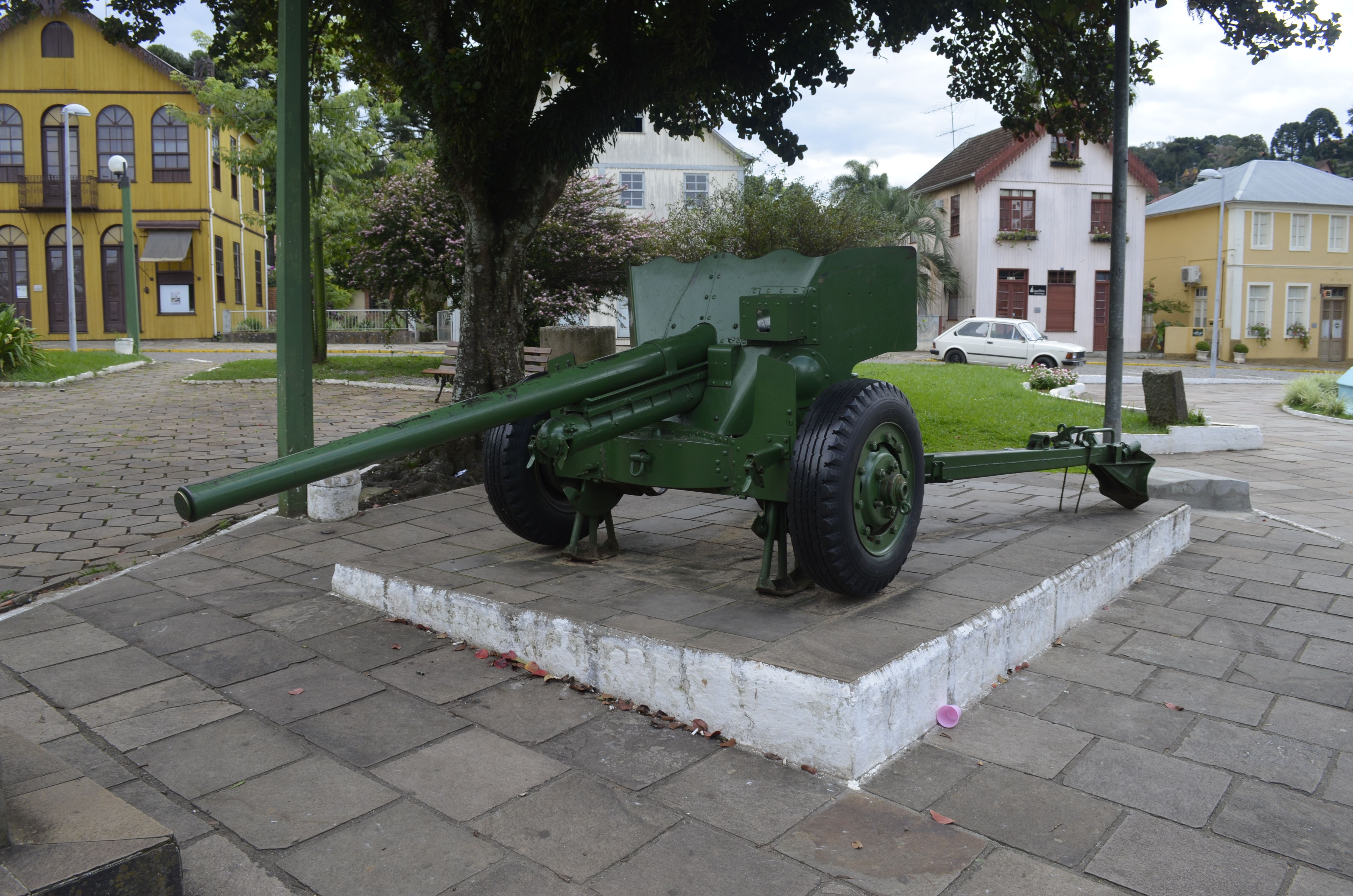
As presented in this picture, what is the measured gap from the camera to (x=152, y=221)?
32406 millimetres

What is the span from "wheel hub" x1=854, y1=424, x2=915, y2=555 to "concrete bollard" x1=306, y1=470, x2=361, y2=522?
366cm

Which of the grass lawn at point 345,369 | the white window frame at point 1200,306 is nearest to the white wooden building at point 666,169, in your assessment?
the grass lawn at point 345,369

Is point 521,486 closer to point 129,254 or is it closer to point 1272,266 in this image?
point 129,254

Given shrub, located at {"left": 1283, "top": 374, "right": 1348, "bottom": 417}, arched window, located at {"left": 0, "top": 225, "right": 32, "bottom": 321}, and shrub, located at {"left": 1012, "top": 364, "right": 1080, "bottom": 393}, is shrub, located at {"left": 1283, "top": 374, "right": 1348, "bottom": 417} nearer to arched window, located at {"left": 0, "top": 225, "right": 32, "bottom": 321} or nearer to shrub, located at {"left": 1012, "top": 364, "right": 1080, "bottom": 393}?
shrub, located at {"left": 1012, "top": 364, "right": 1080, "bottom": 393}

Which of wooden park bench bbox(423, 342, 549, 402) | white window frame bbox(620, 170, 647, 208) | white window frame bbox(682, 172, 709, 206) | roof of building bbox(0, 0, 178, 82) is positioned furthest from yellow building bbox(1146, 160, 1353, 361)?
roof of building bbox(0, 0, 178, 82)

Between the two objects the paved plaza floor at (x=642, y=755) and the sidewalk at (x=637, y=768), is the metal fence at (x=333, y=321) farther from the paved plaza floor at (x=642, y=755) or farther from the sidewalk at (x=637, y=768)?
the sidewalk at (x=637, y=768)

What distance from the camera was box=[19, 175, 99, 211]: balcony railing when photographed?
3195 centimetres

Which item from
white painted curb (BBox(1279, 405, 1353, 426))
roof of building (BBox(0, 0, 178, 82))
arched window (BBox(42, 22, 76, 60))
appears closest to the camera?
white painted curb (BBox(1279, 405, 1353, 426))

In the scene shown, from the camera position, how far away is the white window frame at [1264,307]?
119ft

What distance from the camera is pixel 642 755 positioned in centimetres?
316

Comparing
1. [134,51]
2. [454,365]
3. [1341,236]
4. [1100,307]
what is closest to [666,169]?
[1100,307]

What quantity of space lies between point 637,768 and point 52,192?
36.1 m

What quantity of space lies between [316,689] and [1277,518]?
6.40 metres

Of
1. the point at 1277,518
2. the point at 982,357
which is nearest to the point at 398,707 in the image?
the point at 1277,518
